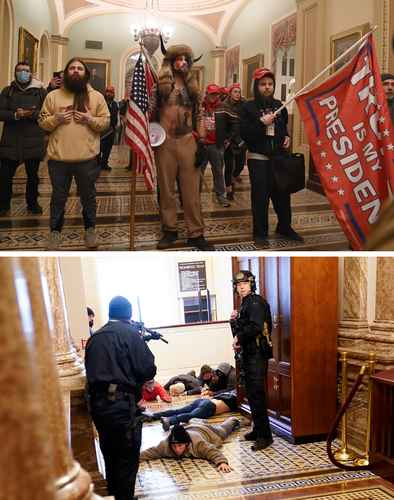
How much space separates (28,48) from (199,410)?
4.17 metres

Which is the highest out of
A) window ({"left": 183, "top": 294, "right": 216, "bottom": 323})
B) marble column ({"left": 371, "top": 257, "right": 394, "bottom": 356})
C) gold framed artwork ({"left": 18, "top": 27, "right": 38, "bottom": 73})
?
gold framed artwork ({"left": 18, "top": 27, "right": 38, "bottom": 73})

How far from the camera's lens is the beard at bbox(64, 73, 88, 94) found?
313 centimetres

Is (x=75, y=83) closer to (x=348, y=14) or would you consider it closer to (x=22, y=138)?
(x=22, y=138)

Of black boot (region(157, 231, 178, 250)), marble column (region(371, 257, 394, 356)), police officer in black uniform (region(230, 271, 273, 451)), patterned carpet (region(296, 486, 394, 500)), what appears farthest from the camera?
police officer in black uniform (region(230, 271, 273, 451))

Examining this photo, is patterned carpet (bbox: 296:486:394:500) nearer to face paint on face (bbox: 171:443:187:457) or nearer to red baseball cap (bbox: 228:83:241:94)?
face paint on face (bbox: 171:443:187:457)

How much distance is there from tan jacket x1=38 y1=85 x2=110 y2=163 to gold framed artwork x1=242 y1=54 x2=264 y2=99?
69 centimetres

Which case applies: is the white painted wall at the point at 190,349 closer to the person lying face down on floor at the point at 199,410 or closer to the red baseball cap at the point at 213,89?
the person lying face down on floor at the point at 199,410

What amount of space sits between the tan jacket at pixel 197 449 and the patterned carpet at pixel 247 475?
5 cm

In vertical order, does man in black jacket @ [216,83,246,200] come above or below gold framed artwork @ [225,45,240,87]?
below

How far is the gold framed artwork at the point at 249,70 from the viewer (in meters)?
3.18

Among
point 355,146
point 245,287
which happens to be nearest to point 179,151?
point 355,146

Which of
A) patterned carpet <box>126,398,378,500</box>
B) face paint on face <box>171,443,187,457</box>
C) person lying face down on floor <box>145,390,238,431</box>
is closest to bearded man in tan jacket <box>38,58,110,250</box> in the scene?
patterned carpet <box>126,398,378,500</box>

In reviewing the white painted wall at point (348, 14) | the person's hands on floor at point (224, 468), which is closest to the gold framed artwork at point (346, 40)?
the white painted wall at point (348, 14)

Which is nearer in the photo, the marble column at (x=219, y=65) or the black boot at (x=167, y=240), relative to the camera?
the marble column at (x=219, y=65)
